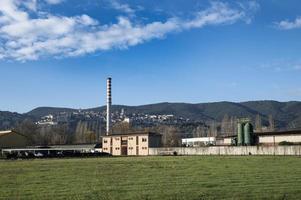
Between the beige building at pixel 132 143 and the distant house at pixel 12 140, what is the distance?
2829 cm

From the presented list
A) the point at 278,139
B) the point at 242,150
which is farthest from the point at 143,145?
the point at 242,150

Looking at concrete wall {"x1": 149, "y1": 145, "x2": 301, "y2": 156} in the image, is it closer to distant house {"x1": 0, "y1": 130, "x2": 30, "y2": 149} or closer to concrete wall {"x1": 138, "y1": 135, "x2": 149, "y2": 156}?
concrete wall {"x1": 138, "y1": 135, "x2": 149, "y2": 156}

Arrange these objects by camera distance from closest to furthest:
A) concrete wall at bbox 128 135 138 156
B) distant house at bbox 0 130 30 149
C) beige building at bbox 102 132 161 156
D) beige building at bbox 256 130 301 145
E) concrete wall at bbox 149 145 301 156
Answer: concrete wall at bbox 149 145 301 156, beige building at bbox 256 130 301 145, beige building at bbox 102 132 161 156, concrete wall at bbox 128 135 138 156, distant house at bbox 0 130 30 149

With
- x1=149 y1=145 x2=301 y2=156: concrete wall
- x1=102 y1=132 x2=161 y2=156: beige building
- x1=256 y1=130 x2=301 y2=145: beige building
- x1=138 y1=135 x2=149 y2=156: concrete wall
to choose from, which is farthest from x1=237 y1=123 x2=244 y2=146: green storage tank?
x1=138 y1=135 x2=149 y2=156: concrete wall

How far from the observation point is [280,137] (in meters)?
79.2

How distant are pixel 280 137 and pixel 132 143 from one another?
42.3m

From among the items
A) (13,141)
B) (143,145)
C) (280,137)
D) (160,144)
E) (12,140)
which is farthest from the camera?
(13,141)

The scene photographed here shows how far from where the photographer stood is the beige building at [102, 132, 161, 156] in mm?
106938

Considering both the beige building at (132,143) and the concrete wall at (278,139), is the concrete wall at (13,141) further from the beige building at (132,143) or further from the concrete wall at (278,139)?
the concrete wall at (278,139)

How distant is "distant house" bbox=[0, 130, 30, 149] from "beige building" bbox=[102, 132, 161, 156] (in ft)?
92.8

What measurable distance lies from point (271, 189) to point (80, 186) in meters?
8.02

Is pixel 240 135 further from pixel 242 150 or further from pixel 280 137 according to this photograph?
pixel 242 150

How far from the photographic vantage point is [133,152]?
109812 mm

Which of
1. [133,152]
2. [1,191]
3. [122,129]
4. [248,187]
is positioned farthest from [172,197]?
[122,129]
